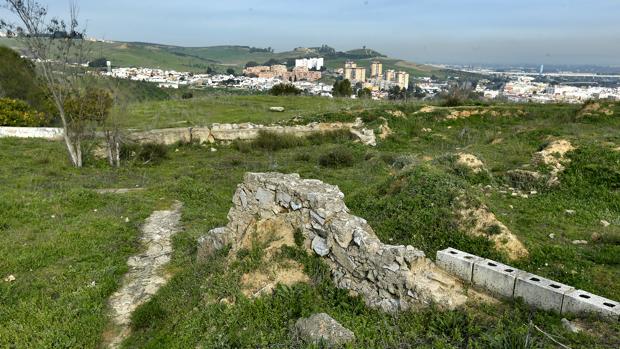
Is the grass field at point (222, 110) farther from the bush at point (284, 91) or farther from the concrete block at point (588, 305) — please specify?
the concrete block at point (588, 305)

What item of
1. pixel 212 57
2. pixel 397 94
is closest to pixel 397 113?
pixel 397 94

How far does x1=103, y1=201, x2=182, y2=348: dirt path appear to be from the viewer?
6.63m

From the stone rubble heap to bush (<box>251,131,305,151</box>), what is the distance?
13189 mm

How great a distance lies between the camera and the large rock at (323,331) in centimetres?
498

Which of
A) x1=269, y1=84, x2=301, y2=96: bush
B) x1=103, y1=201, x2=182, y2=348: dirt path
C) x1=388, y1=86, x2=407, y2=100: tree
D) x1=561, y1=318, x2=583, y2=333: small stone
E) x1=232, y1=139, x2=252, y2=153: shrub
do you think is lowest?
x1=103, y1=201, x2=182, y2=348: dirt path

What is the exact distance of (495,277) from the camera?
5.99m

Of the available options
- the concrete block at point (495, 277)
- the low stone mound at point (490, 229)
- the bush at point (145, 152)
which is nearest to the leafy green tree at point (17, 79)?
the bush at point (145, 152)

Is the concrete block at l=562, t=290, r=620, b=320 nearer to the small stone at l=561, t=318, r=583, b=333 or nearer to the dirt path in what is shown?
the small stone at l=561, t=318, r=583, b=333

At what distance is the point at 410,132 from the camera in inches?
915

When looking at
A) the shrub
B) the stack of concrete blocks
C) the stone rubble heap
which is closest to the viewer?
the stack of concrete blocks

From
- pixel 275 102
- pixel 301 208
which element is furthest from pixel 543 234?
pixel 275 102

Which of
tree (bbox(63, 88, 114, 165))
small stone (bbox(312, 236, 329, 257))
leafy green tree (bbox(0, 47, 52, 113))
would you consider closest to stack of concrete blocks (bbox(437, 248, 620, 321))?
small stone (bbox(312, 236, 329, 257))

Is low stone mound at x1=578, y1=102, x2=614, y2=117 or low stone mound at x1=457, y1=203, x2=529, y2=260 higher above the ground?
low stone mound at x1=578, y1=102, x2=614, y2=117

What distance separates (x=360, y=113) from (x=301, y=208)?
18.3 meters
